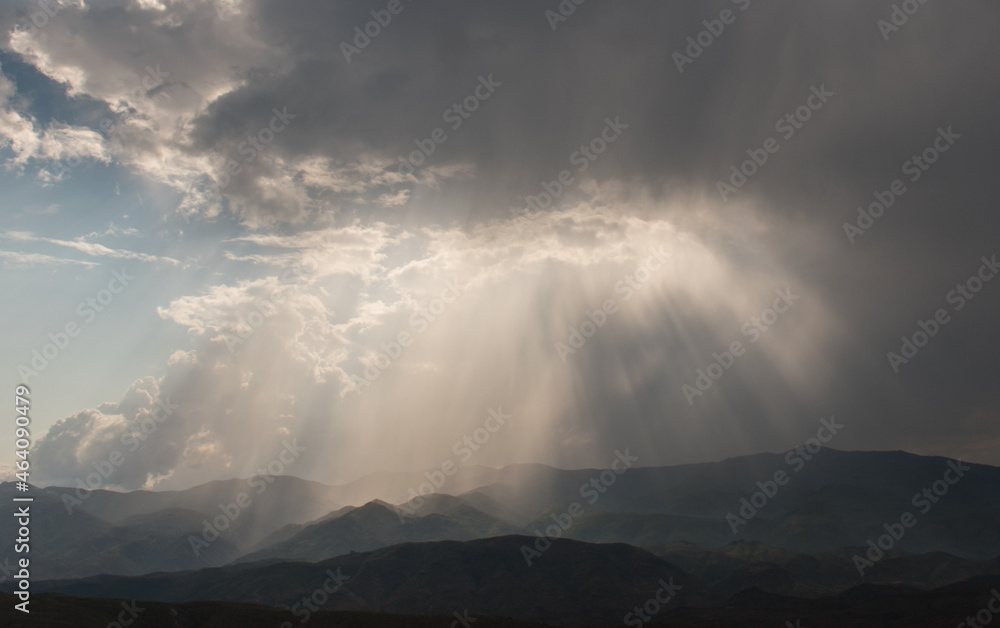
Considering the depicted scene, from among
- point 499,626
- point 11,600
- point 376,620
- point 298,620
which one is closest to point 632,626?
point 499,626

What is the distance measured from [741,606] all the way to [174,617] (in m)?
178

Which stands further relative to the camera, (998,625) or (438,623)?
(998,625)

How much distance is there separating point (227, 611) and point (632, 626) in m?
96.8

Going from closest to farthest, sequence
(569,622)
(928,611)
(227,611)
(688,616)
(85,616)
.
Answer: (85,616) < (227,611) < (928,611) < (688,616) < (569,622)

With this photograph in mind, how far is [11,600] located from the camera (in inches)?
4439

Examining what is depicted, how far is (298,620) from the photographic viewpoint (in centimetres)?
12469

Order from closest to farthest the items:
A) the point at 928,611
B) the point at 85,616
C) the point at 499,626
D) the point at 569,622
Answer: the point at 85,616 → the point at 499,626 → the point at 928,611 → the point at 569,622

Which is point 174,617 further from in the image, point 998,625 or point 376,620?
point 998,625

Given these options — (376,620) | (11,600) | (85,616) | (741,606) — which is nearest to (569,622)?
(741,606)

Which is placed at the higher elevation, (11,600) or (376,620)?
(11,600)

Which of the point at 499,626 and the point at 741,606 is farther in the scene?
the point at 741,606

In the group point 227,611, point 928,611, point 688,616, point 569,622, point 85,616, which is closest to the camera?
point 85,616

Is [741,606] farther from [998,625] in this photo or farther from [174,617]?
[174,617]

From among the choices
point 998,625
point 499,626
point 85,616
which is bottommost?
point 998,625
